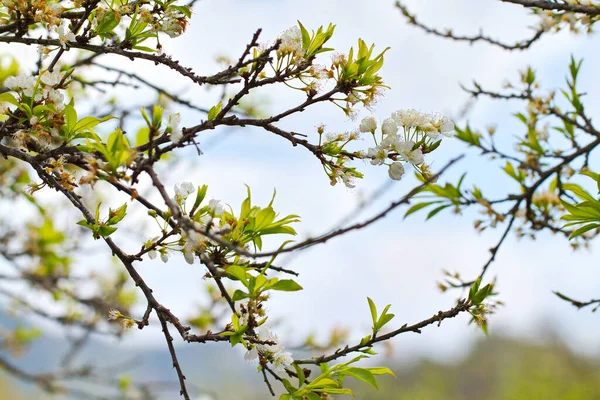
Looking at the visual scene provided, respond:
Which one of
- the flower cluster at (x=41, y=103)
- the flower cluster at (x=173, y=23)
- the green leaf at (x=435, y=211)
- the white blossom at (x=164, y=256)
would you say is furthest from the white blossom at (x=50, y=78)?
the green leaf at (x=435, y=211)

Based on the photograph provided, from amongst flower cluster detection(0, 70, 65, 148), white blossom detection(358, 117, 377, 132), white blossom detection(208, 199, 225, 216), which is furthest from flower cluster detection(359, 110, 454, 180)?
flower cluster detection(0, 70, 65, 148)

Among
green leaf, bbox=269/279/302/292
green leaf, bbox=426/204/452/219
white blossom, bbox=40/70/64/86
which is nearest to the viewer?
green leaf, bbox=269/279/302/292

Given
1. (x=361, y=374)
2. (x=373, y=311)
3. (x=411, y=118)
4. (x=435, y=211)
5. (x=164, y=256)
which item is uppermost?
(x=435, y=211)

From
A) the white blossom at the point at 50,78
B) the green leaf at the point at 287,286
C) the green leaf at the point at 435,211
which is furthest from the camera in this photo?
the green leaf at the point at 435,211

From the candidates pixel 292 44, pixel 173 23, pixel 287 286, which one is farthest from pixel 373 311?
pixel 173 23

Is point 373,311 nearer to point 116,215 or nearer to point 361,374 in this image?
point 361,374

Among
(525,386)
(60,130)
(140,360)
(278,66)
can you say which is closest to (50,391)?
(140,360)

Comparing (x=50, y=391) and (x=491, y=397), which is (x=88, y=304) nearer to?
(x=50, y=391)

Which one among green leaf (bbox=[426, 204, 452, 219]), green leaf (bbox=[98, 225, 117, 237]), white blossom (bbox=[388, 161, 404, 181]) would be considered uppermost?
green leaf (bbox=[426, 204, 452, 219])

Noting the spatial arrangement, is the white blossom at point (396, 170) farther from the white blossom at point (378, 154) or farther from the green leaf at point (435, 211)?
the green leaf at point (435, 211)

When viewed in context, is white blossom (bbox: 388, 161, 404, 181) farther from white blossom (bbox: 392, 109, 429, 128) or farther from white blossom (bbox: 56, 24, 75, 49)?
white blossom (bbox: 56, 24, 75, 49)

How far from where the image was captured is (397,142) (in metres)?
0.93

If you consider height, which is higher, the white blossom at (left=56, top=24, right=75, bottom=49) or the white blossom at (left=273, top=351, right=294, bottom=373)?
the white blossom at (left=56, top=24, right=75, bottom=49)

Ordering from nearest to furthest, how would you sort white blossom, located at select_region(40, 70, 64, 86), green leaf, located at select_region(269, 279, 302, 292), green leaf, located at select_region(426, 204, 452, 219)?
green leaf, located at select_region(269, 279, 302, 292), white blossom, located at select_region(40, 70, 64, 86), green leaf, located at select_region(426, 204, 452, 219)
